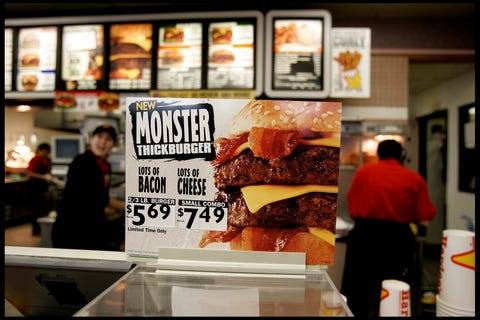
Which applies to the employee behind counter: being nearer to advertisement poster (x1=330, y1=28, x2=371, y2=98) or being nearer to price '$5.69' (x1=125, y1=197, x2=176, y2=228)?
price '$5.69' (x1=125, y1=197, x2=176, y2=228)

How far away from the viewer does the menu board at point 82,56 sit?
381cm

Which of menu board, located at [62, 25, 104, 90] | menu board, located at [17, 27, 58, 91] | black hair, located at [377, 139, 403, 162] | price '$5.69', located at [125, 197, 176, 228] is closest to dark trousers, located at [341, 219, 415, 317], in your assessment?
black hair, located at [377, 139, 403, 162]

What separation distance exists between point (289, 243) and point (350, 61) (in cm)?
314

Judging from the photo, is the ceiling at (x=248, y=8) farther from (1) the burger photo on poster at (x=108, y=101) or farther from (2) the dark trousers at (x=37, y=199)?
(2) the dark trousers at (x=37, y=199)

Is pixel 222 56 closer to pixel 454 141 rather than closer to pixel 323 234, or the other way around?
pixel 323 234

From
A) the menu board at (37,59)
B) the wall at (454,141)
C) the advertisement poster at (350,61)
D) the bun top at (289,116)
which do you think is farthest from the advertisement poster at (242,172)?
the wall at (454,141)

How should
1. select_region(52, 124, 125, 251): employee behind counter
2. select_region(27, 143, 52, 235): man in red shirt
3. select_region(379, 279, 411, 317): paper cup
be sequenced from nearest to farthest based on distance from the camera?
select_region(379, 279, 411, 317): paper cup < select_region(52, 124, 125, 251): employee behind counter < select_region(27, 143, 52, 235): man in red shirt

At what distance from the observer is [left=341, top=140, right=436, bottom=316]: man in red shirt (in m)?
2.82

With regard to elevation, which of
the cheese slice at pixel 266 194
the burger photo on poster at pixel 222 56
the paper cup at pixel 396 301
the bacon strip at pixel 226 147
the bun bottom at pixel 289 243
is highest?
the burger photo on poster at pixel 222 56

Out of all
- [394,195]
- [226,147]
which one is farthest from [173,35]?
[226,147]

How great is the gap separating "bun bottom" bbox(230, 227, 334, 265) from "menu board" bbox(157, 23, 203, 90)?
290cm

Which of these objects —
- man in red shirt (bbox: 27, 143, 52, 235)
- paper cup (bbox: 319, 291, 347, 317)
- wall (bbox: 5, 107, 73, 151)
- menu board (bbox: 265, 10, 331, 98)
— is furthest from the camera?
wall (bbox: 5, 107, 73, 151)

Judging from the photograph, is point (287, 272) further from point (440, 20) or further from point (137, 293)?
point (440, 20)

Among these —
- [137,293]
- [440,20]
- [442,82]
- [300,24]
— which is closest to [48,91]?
[300,24]
